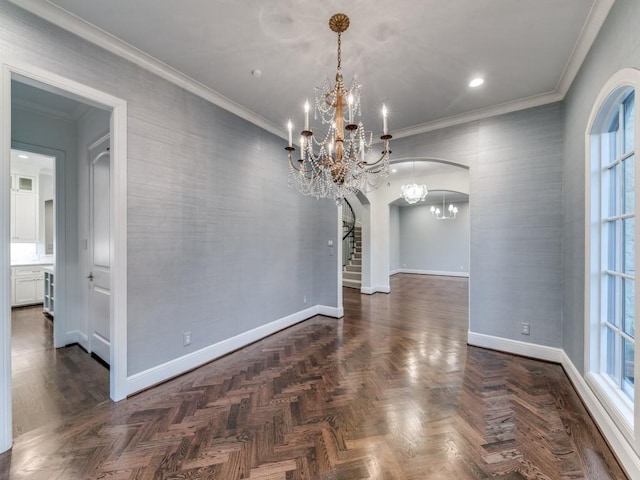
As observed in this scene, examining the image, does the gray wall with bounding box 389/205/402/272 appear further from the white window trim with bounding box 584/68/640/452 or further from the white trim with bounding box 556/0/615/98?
the white window trim with bounding box 584/68/640/452

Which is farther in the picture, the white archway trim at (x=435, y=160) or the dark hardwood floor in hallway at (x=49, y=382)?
the white archway trim at (x=435, y=160)

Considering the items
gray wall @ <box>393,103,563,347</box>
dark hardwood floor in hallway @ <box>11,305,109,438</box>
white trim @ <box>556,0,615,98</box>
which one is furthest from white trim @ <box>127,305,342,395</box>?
white trim @ <box>556,0,615,98</box>

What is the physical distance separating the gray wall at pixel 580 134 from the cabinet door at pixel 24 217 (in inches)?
357

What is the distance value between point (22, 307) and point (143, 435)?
18.7 feet

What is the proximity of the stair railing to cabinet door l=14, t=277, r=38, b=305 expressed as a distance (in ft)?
22.6

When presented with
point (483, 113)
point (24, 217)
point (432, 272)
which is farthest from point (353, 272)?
point (24, 217)

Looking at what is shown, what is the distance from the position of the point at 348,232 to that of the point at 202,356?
5.42m

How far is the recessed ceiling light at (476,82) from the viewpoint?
286 centimetres

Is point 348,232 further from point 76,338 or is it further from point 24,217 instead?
point 24,217

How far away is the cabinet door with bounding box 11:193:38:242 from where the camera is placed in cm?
566

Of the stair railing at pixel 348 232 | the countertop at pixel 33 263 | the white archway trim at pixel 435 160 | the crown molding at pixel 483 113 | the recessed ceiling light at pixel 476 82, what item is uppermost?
the recessed ceiling light at pixel 476 82

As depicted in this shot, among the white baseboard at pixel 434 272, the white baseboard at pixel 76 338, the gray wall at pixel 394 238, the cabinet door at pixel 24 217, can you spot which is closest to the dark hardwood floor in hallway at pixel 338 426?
the white baseboard at pixel 76 338

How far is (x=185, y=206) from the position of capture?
2.92 m

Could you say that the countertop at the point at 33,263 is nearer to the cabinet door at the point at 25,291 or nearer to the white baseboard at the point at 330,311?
the cabinet door at the point at 25,291
